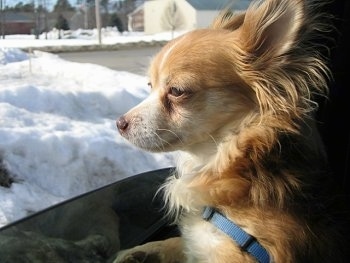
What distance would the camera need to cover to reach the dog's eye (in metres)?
2.22

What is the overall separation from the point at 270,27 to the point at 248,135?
0.43 metres

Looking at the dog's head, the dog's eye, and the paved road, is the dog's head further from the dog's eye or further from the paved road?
the paved road

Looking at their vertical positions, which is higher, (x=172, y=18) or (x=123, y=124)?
(x=123, y=124)

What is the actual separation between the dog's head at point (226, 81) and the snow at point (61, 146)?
1.49 meters

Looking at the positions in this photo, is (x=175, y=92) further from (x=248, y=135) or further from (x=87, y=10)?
(x=87, y=10)

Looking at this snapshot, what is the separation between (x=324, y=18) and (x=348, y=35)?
28 cm

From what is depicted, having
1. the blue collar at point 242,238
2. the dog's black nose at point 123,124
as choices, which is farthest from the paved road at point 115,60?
the blue collar at point 242,238

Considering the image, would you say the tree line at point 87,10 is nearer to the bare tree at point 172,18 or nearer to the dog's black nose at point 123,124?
the bare tree at point 172,18

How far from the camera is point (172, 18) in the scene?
1344 inches

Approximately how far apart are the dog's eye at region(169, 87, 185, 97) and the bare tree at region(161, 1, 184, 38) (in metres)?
28.5

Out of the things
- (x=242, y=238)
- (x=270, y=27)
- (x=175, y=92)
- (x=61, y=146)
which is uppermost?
(x=270, y=27)

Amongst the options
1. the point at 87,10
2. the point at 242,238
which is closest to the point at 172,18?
the point at 87,10

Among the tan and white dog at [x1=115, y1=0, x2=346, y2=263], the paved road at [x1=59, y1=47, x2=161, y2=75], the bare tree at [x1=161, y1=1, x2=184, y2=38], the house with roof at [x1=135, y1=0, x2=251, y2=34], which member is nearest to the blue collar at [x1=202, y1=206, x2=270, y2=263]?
the tan and white dog at [x1=115, y1=0, x2=346, y2=263]

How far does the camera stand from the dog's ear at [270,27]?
2.01m
